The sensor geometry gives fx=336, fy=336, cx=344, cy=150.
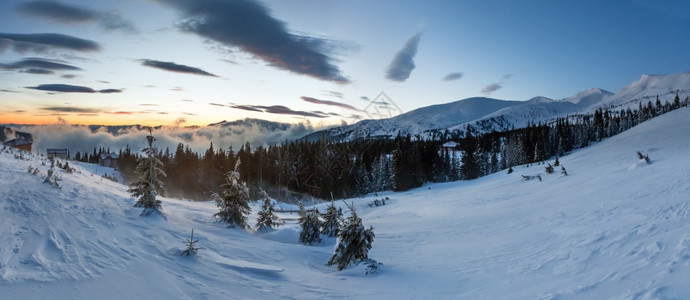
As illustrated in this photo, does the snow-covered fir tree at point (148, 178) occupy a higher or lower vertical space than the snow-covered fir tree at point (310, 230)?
higher

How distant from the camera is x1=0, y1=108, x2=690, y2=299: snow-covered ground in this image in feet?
21.4

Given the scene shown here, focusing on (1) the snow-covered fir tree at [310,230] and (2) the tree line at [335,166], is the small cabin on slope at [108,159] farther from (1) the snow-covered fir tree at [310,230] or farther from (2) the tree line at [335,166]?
(1) the snow-covered fir tree at [310,230]

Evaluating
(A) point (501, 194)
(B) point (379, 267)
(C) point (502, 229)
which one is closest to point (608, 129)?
(A) point (501, 194)

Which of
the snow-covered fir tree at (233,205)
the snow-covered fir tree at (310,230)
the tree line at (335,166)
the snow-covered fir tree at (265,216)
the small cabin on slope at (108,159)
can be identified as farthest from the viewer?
the small cabin on slope at (108,159)

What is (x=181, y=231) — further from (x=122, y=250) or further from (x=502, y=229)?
(x=502, y=229)

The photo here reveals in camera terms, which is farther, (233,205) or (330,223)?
(330,223)

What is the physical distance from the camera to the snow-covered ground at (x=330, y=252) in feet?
21.4

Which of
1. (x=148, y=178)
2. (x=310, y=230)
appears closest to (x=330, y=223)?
(x=310, y=230)

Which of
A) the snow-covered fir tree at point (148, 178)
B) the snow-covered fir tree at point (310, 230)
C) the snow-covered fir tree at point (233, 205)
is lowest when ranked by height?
the snow-covered fir tree at point (310, 230)

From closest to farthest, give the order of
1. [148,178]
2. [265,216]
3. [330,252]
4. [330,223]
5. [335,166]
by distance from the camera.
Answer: [148,178]
[330,252]
[265,216]
[330,223]
[335,166]

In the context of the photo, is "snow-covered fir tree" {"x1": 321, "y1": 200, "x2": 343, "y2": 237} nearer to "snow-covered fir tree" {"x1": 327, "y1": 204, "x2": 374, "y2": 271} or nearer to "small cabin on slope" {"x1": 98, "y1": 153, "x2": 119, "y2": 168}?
"snow-covered fir tree" {"x1": 327, "y1": 204, "x2": 374, "y2": 271}

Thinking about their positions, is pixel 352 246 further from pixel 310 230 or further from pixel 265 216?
pixel 265 216

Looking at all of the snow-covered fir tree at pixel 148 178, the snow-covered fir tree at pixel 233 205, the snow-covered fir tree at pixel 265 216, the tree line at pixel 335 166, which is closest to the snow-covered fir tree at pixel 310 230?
the snow-covered fir tree at pixel 265 216

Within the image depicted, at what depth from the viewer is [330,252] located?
47.3 ft
